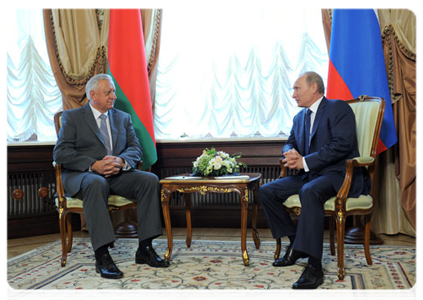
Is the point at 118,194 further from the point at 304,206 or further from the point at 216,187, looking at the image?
the point at 304,206

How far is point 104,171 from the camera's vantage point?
10.8 feet

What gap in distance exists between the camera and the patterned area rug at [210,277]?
2.53m

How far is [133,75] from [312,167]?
1946 mm

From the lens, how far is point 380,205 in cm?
416

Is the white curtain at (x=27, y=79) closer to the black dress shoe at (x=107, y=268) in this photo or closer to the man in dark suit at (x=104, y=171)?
the man in dark suit at (x=104, y=171)

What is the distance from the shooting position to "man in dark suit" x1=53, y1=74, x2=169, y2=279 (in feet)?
9.98

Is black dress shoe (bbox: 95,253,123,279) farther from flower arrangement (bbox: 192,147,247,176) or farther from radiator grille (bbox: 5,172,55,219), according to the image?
radiator grille (bbox: 5,172,55,219)

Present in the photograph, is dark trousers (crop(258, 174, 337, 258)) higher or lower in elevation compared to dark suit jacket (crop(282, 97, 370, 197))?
lower

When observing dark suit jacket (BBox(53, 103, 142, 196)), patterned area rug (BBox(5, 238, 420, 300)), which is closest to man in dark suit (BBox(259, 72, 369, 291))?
patterned area rug (BBox(5, 238, 420, 300))

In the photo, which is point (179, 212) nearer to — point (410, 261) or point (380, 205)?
point (380, 205)

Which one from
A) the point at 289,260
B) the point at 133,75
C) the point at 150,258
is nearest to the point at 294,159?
the point at 289,260

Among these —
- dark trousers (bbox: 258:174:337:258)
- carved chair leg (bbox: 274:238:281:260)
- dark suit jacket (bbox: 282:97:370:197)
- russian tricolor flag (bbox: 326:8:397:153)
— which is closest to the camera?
dark trousers (bbox: 258:174:337:258)

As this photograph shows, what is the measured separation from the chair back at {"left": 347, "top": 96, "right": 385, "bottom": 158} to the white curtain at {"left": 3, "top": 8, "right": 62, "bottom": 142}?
3001 mm

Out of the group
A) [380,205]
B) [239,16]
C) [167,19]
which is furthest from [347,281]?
[167,19]
